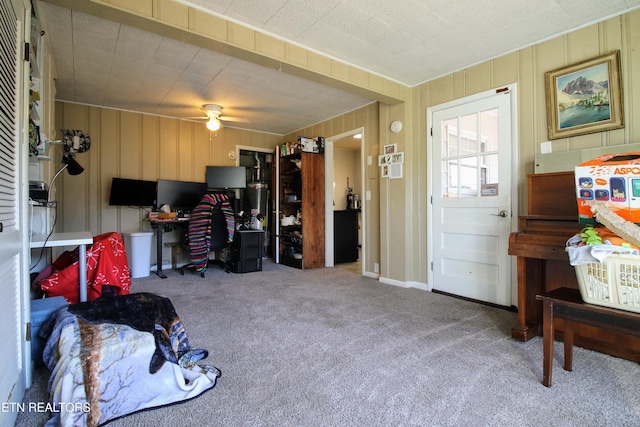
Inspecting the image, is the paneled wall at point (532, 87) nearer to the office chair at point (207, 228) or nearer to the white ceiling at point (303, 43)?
the white ceiling at point (303, 43)

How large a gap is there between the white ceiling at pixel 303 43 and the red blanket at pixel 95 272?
1.63 meters

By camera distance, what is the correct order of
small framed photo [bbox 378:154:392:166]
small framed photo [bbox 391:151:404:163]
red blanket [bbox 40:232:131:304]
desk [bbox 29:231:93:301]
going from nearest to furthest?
1. desk [bbox 29:231:93:301]
2. red blanket [bbox 40:232:131:304]
3. small framed photo [bbox 391:151:404:163]
4. small framed photo [bbox 378:154:392:166]

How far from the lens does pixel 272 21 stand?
7.76 feet

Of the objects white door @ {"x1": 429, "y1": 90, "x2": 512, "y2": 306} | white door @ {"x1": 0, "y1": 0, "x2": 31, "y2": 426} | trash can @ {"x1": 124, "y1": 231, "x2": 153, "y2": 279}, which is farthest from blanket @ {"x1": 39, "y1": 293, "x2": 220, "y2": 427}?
trash can @ {"x1": 124, "y1": 231, "x2": 153, "y2": 279}

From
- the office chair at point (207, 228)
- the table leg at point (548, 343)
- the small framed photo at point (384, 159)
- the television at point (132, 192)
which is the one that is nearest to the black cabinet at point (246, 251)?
the office chair at point (207, 228)

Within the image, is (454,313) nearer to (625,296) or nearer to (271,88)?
(625,296)

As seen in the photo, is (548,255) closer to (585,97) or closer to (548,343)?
(548,343)

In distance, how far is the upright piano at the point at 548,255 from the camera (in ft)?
6.34

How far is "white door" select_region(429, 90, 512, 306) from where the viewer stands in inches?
Answer: 112

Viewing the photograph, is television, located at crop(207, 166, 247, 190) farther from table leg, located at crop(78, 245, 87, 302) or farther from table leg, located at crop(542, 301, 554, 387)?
table leg, located at crop(542, 301, 554, 387)

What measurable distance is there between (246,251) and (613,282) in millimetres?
3932

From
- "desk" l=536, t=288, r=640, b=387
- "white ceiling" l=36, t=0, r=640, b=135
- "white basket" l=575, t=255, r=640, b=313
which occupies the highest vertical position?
"white ceiling" l=36, t=0, r=640, b=135

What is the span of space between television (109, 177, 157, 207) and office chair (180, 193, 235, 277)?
1.03 m

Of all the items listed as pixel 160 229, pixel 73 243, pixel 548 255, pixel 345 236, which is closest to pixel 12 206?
pixel 73 243
